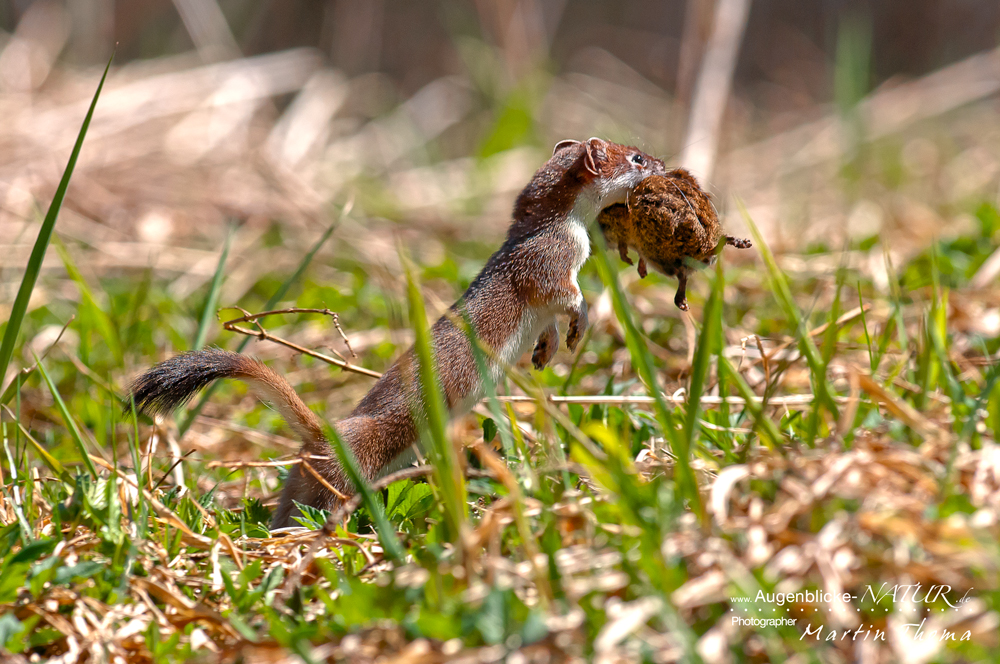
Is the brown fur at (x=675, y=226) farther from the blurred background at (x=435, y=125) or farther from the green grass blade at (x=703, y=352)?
the green grass blade at (x=703, y=352)

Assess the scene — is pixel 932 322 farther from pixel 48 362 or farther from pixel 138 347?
pixel 48 362

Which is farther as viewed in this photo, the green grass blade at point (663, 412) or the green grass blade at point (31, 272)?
the green grass blade at point (31, 272)

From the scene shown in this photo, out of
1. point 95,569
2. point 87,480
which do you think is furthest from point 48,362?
point 95,569

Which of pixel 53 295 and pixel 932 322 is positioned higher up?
pixel 53 295

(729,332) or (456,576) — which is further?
(729,332)

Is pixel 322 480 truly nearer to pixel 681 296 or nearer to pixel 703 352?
pixel 703 352

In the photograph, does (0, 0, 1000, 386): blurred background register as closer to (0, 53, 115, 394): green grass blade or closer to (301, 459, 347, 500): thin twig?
(301, 459, 347, 500): thin twig

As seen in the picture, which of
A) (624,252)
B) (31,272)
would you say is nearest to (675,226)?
(624,252)

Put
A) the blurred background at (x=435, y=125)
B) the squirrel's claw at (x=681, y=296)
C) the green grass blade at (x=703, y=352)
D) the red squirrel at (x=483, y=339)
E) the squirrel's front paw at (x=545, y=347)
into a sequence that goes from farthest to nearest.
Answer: the blurred background at (x=435, y=125), the squirrel's front paw at (x=545, y=347), the squirrel's claw at (x=681, y=296), the red squirrel at (x=483, y=339), the green grass blade at (x=703, y=352)

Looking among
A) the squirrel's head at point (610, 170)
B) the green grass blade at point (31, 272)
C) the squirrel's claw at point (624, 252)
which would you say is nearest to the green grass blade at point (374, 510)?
the green grass blade at point (31, 272)
